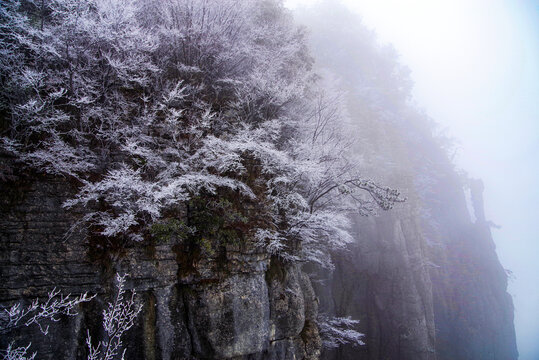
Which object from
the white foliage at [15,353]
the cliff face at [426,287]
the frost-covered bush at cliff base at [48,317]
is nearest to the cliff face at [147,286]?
the frost-covered bush at cliff base at [48,317]

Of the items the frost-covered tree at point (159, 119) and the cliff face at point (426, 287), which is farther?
the cliff face at point (426, 287)

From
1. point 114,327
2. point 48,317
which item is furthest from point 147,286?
point 48,317

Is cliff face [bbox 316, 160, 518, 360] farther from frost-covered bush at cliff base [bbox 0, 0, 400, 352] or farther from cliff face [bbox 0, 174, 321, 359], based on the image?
cliff face [bbox 0, 174, 321, 359]

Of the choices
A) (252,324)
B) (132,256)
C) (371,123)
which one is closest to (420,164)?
(371,123)

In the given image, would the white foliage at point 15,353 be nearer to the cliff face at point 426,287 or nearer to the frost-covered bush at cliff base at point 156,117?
the frost-covered bush at cliff base at point 156,117

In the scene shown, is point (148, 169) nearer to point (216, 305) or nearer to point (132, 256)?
point (132, 256)

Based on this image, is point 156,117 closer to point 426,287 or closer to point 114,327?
point 114,327

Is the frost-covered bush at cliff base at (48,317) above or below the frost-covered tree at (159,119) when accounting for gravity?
below

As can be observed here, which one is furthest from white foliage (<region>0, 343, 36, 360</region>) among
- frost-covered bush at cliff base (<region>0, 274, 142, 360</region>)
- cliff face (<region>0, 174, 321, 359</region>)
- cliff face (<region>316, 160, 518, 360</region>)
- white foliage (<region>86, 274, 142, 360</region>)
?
cliff face (<region>316, 160, 518, 360</region>)

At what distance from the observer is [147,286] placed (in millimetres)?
6730

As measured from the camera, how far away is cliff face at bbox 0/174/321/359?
19.2 feet

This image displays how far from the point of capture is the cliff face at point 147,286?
19.2 feet

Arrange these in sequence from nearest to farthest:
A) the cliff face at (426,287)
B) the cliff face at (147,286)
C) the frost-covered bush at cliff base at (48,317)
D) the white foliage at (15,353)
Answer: the white foliage at (15,353), the frost-covered bush at cliff base at (48,317), the cliff face at (147,286), the cliff face at (426,287)

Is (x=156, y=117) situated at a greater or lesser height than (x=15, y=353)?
greater
